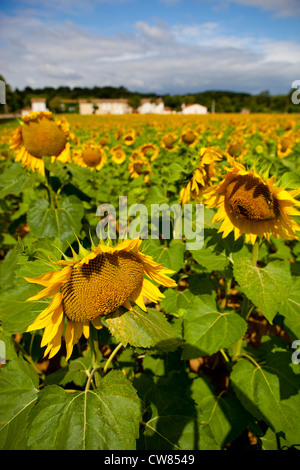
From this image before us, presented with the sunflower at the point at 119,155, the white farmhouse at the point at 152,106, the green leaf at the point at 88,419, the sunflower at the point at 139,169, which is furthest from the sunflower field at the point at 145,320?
the white farmhouse at the point at 152,106

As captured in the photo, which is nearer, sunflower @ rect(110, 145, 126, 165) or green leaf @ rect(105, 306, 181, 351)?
green leaf @ rect(105, 306, 181, 351)

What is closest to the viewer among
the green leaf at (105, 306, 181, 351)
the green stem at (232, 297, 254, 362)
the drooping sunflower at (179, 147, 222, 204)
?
the green leaf at (105, 306, 181, 351)

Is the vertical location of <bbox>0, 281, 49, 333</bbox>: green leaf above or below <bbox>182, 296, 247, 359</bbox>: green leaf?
above

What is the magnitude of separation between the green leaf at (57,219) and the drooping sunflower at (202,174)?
921mm

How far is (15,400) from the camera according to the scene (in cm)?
156

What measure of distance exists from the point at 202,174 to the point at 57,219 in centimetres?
125

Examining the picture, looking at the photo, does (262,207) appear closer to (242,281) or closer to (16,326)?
(242,281)

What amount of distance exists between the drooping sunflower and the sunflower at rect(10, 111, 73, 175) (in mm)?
1284

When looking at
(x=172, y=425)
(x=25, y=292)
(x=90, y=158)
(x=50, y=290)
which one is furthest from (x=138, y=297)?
(x=90, y=158)

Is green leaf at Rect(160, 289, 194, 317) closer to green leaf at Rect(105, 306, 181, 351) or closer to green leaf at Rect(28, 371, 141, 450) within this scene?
green leaf at Rect(105, 306, 181, 351)

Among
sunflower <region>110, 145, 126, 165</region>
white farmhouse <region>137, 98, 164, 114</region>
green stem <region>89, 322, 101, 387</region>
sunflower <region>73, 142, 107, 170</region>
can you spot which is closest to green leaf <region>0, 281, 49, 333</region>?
green stem <region>89, 322, 101, 387</region>

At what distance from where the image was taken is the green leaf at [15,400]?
1.40 meters

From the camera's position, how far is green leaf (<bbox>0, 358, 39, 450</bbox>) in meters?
1.40
